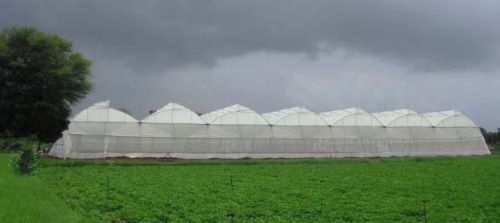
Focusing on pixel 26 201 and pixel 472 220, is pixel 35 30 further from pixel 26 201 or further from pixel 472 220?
pixel 472 220

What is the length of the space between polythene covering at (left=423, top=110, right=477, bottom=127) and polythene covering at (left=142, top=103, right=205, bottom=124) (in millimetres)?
30827

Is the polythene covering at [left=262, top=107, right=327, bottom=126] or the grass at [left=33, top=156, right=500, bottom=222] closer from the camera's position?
the grass at [left=33, top=156, right=500, bottom=222]

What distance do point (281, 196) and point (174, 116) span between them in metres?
34.6

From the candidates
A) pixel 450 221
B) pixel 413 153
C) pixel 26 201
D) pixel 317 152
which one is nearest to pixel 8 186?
pixel 26 201

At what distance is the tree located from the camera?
7125 centimetres

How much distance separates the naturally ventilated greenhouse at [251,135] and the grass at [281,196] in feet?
60.1

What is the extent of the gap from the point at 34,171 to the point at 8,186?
983 cm

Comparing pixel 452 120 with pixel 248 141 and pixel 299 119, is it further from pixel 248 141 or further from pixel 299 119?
pixel 248 141

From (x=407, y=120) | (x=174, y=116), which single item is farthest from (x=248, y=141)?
(x=407, y=120)

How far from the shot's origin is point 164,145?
54.6 m

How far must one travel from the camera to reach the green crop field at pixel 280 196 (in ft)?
61.8

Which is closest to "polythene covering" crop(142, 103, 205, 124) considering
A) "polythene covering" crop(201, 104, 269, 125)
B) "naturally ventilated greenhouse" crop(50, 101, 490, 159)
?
"naturally ventilated greenhouse" crop(50, 101, 490, 159)

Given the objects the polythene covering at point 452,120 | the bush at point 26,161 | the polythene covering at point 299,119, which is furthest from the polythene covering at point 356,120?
the bush at point 26,161

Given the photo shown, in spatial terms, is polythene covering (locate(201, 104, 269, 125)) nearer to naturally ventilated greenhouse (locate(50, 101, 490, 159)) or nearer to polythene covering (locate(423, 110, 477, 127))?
naturally ventilated greenhouse (locate(50, 101, 490, 159))
